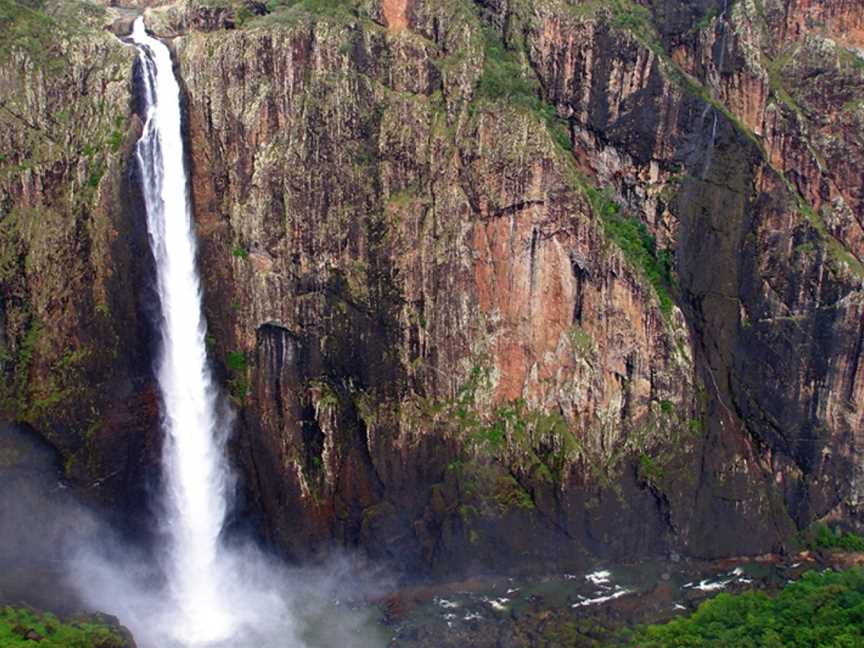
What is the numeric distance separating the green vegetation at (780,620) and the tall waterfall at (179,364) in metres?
13.4

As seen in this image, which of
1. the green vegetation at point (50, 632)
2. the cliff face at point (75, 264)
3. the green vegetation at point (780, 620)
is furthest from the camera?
the cliff face at point (75, 264)

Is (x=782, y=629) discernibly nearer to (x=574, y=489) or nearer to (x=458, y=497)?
(x=574, y=489)

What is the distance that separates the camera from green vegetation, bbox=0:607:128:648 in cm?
2559

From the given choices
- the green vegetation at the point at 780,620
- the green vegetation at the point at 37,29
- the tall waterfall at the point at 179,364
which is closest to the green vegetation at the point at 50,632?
the tall waterfall at the point at 179,364

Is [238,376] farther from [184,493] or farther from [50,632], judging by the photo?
[50,632]

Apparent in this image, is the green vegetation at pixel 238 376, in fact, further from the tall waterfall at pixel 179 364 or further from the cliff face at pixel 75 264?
the cliff face at pixel 75 264

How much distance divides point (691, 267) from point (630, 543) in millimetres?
9118

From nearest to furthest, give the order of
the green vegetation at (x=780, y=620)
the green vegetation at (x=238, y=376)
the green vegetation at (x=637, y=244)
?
the green vegetation at (x=780, y=620) → the green vegetation at (x=238, y=376) → the green vegetation at (x=637, y=244)

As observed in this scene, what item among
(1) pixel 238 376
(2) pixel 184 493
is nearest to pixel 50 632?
(2) pixel 184 493

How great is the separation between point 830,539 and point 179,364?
2168cm

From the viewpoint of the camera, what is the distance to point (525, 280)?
111ft

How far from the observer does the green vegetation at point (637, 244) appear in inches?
1318

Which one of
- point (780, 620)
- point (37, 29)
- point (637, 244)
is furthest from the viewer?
point (637, 244)

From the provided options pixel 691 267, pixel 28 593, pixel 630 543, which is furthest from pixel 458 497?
pixel 28 593
